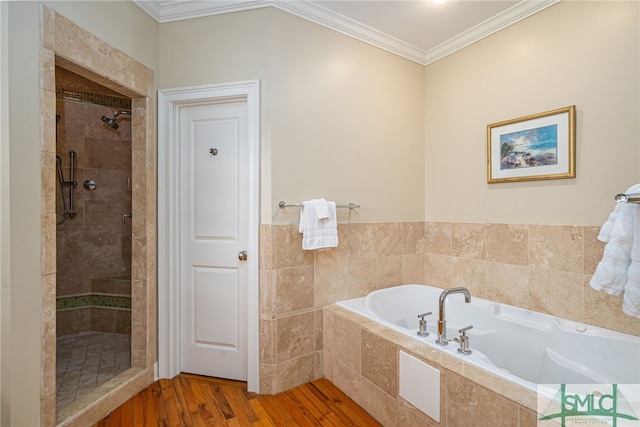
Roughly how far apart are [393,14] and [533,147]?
137cm

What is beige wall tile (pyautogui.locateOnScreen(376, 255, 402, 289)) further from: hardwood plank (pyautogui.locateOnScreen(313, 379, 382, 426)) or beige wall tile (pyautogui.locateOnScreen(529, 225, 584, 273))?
beige wall tile (pyautogui.locateOnScreen(529, 225, 584, 273))

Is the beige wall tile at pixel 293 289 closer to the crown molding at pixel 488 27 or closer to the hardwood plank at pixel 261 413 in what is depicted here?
the hardwood plank at pixel 261 413

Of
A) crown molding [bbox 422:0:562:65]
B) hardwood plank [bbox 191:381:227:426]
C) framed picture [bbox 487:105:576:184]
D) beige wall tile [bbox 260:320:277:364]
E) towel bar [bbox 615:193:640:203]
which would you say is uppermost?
crown molding [bbox 422:0:562:65]

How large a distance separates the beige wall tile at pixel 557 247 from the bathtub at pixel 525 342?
0.34 m

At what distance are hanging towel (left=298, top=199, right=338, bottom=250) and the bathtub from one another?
0.53 metres

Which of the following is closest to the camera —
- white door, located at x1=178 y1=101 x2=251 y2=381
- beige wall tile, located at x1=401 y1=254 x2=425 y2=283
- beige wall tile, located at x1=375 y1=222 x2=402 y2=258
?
white door, located at x1=178 y1=101 x2=251 y2=381

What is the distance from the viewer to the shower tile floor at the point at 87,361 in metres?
2.00

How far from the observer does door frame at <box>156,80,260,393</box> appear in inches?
83.5

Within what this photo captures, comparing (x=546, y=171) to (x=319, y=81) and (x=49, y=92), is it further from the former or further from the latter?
(x=49, y=92)

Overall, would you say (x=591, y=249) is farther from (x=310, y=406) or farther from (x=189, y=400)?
(x=189, y=400)

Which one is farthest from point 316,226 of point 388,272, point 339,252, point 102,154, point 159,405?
point 102,154

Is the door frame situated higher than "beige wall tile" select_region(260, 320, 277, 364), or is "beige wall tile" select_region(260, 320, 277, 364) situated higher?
the door frame

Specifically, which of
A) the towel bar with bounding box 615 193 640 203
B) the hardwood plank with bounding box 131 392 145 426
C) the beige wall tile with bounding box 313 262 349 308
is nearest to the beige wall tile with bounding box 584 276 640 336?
the towel bar with bounding box 615 193 640 203

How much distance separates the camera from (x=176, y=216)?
2275mm
